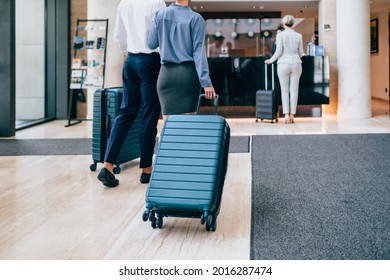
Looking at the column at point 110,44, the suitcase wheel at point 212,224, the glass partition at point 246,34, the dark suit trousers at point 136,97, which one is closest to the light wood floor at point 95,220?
the suitcase wheel at point 212,224

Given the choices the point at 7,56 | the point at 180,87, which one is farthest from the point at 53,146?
the point at 180,87

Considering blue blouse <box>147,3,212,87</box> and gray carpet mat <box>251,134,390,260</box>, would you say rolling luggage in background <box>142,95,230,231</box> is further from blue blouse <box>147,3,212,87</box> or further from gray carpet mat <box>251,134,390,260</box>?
blue blouse <box>147,3,212,87</box>

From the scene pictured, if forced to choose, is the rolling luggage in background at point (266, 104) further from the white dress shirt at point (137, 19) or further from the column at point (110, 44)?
the white dress shirt at point (137, 19)

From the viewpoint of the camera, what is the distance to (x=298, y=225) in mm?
2656

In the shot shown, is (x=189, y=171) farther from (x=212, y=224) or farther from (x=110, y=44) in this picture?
(x=110, y=44)

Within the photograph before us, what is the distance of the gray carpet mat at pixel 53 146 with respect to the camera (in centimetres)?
558

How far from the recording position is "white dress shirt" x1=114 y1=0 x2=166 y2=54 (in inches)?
144

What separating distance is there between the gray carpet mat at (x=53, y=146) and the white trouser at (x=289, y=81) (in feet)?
6.78

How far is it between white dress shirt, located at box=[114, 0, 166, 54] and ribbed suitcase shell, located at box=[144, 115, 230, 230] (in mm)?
1076

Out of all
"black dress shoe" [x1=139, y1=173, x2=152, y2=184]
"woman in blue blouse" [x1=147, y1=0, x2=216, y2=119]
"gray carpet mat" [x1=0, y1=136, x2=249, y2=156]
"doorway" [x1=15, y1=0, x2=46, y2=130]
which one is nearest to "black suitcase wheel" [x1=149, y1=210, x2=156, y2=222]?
"woman in blue blouse" [x1=147, y1=0, x2=216, y2=119]

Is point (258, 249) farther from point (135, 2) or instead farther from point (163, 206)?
point (135, 2)

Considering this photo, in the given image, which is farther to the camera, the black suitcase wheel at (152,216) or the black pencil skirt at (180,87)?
the black pencil skirt at (180,87)

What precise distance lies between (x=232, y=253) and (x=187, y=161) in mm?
561
